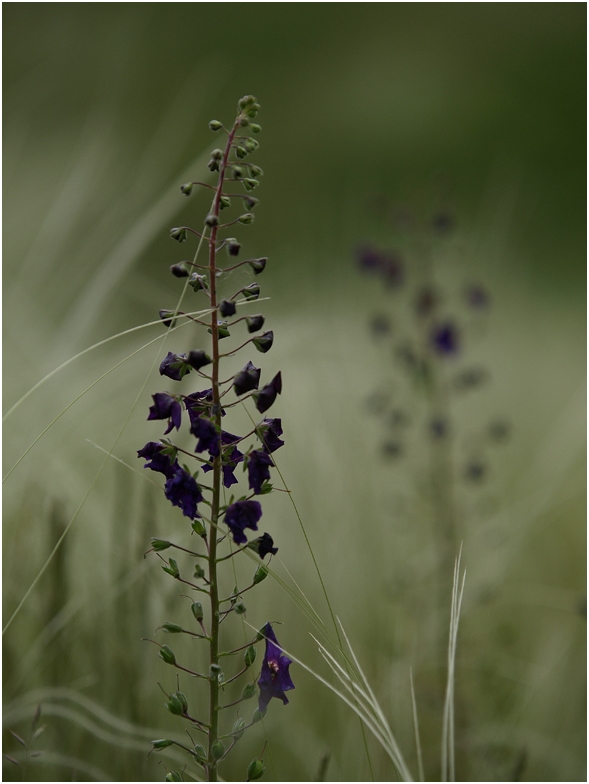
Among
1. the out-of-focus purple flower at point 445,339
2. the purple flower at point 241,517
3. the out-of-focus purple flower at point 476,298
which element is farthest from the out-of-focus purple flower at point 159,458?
the out-of-focus purple flower at point 476,298

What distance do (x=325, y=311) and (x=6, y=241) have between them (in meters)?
1.21

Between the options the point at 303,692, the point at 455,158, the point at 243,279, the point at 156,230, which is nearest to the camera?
the point at 243,279

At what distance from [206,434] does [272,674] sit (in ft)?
0.98

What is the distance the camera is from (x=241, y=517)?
2.53 ft

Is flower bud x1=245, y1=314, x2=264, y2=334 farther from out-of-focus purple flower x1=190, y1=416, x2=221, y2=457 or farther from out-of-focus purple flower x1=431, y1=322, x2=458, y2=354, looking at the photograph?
out-of-focus purple flower x1=431, y1=322, x2=458, y2=354

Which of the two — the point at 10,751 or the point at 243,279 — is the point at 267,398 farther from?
the point at 10,751

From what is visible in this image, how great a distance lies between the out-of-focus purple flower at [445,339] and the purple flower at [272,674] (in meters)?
1.31

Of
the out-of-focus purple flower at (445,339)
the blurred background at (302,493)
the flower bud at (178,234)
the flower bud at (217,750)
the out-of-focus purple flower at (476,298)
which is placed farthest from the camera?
the out-of-focus purple flower at (476,298)

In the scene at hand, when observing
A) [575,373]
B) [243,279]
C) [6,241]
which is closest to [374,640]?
[243,279]

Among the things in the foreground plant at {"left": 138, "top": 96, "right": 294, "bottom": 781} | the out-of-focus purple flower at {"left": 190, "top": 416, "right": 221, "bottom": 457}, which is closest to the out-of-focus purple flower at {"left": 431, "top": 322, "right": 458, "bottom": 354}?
the foreground plant at {"left": 138, "top": 96, "right": 294, "bottom": 781}

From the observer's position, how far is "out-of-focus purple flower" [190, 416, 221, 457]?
75 cm

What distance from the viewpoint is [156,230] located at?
1656mm

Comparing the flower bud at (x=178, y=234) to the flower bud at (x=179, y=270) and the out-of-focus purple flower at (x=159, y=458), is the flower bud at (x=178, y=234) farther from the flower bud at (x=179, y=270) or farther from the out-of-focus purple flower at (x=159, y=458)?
the out-of-focus purple flower at (x=159, y=458)

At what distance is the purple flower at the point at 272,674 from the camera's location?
82 cm
